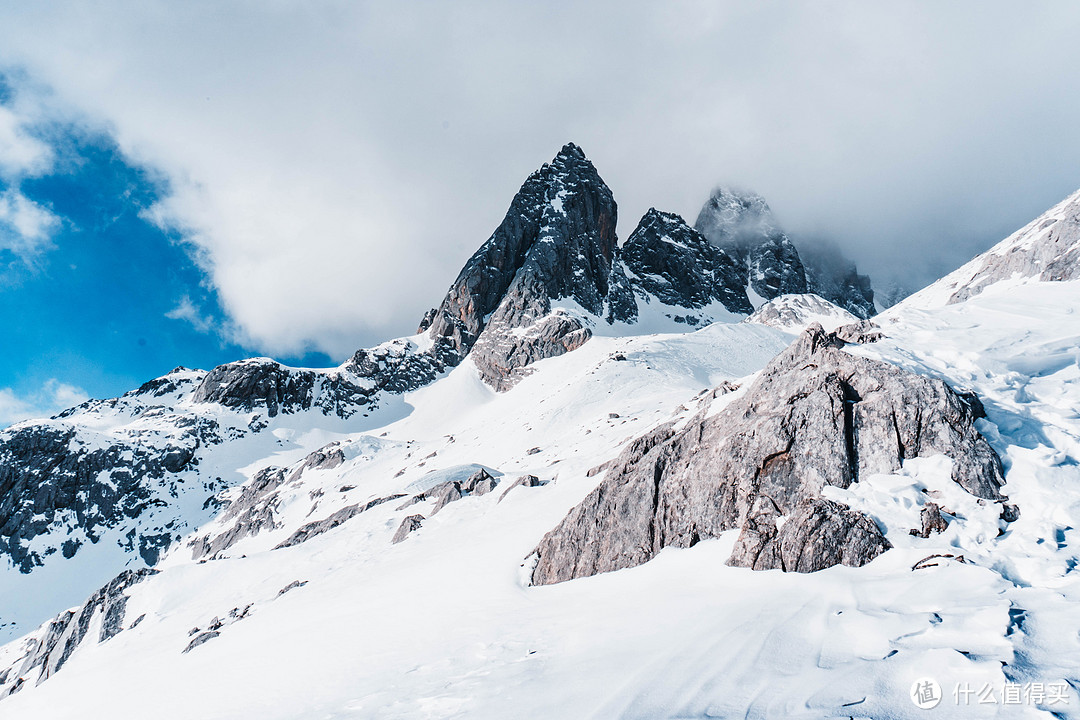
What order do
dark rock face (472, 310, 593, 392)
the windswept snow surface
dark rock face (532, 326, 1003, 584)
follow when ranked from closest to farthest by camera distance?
1. the windswept snow surface
2. dark rock face (532, 326, 1003, 584)
3. dark rock face (472, 310, 593, 392)

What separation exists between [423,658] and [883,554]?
940 centimetres

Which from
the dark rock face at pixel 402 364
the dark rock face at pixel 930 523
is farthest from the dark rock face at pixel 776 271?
the dark rock face at pixel 930 523

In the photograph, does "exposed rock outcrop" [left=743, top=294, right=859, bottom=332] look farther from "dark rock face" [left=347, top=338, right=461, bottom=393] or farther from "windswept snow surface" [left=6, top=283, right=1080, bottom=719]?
"windswept snow surface" [left=6, top=283, right=1080, bottom=719]

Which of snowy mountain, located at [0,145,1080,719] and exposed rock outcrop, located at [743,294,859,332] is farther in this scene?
exposed rock outcrop, located at [743,294,859,332]

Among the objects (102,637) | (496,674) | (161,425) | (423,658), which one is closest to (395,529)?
(102,637)

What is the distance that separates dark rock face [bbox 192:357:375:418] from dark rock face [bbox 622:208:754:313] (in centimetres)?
8708

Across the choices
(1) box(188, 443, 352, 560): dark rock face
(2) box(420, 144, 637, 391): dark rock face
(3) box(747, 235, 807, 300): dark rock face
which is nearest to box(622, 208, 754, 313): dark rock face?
(3) box(747, 235, 807, 300): dark rock face

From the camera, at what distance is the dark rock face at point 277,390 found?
112750 millimetres

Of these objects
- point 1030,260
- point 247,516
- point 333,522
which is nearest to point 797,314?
point 1030,260

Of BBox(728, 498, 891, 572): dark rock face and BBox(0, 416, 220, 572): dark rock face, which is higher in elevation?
BBox(0, 416, 220, 572): dark rock face

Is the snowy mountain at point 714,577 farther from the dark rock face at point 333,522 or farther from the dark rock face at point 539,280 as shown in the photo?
the dark rock face at point 539,280

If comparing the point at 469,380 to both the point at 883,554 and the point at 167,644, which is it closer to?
the point at 167,644

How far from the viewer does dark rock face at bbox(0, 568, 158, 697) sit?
29031 millimetres

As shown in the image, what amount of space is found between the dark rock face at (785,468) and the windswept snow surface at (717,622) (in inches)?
20.8
